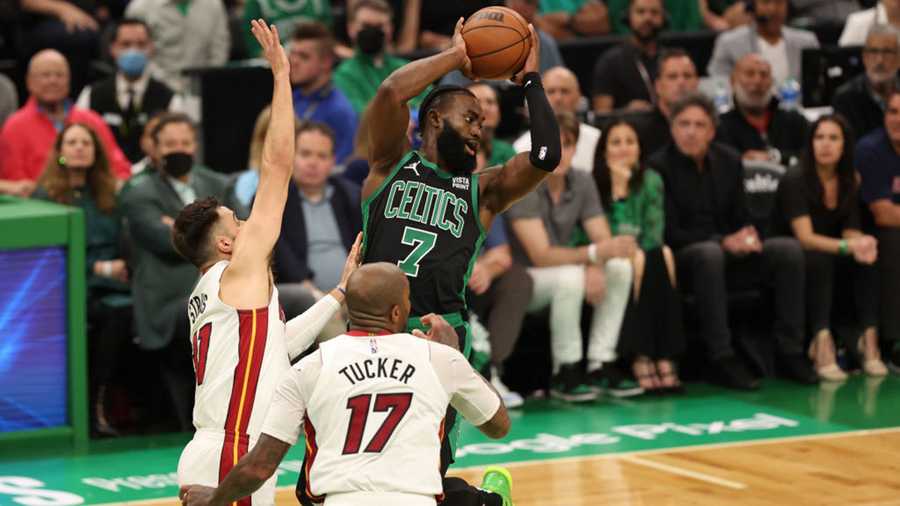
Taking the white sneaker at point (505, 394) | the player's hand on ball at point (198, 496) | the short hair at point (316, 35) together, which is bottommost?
the white sneaker at point (505, 394)

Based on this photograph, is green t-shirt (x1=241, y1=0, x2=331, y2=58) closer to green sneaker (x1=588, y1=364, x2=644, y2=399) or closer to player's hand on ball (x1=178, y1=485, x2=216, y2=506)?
green sneaker (x1=588, y1=364, x2=644, y2=399)

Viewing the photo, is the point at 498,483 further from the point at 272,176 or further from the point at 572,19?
the point at 572,19

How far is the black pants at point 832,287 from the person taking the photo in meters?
11.6

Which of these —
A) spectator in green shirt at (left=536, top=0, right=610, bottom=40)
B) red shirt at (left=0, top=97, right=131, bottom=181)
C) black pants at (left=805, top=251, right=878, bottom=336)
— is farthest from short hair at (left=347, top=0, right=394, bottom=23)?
black pants at (left=805, top=251, right=878, bottom=336)

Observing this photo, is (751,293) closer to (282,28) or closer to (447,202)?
(282,28)

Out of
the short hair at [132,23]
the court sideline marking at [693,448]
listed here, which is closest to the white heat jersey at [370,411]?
the court sideline marking at [693,448]

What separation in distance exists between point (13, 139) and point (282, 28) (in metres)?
2.79

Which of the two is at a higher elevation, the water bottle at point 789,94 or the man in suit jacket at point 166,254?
the water bottle at point 789,94

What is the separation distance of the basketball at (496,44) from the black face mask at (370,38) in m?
5.31

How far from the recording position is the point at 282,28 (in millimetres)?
13117

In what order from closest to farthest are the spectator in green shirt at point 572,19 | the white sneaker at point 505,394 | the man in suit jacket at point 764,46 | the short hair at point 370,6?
1. the white sneaker at point 505,394
2. the short hair at point 370,6
3. the man in suit jacket at point 764,46
4. the spectator in green shirt at point 572,19

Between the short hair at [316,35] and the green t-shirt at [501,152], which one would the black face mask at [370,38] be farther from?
the green t-shirt at [501,152]

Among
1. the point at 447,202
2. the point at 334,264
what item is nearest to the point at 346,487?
the point at 447,202

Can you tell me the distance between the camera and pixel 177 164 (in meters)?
10.2
